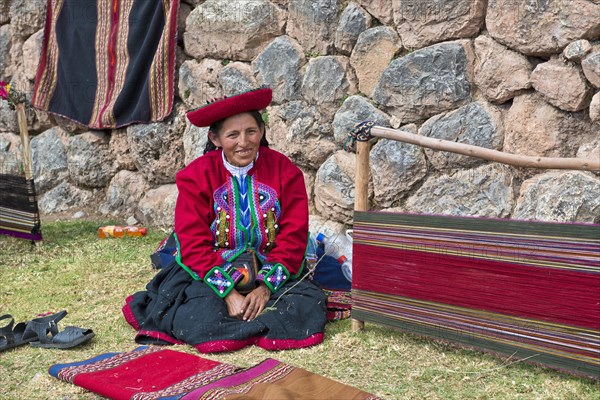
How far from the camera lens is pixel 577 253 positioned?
2629mm

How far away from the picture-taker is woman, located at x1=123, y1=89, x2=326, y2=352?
10.9ft

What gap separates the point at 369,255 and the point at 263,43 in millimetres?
2538

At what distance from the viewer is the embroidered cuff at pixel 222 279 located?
134 inches

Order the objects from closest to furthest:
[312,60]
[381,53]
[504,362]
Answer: [504,362] → [381,53] → [312,60]

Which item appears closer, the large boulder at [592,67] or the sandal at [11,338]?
the sandal at [11,338]

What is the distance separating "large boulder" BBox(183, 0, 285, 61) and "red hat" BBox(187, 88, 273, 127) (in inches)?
76.4

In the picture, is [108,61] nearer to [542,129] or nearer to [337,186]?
[337,186]

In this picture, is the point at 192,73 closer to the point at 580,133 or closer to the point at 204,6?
the point at 204,6

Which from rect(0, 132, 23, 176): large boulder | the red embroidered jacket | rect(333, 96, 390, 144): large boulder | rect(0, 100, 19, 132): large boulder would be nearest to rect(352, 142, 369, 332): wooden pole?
the red embroidered jacket

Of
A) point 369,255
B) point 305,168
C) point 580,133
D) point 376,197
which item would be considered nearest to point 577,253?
point 369,255

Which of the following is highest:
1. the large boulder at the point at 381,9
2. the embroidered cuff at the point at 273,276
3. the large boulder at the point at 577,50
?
the large boulder at the point at 381,9

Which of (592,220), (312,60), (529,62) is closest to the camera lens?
(592,220)

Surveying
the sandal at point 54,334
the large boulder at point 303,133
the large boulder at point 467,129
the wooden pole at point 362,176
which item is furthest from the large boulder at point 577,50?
the sandal at point 54,334

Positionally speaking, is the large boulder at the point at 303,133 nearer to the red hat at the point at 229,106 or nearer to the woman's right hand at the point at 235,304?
the red hat at the point at 229,106
